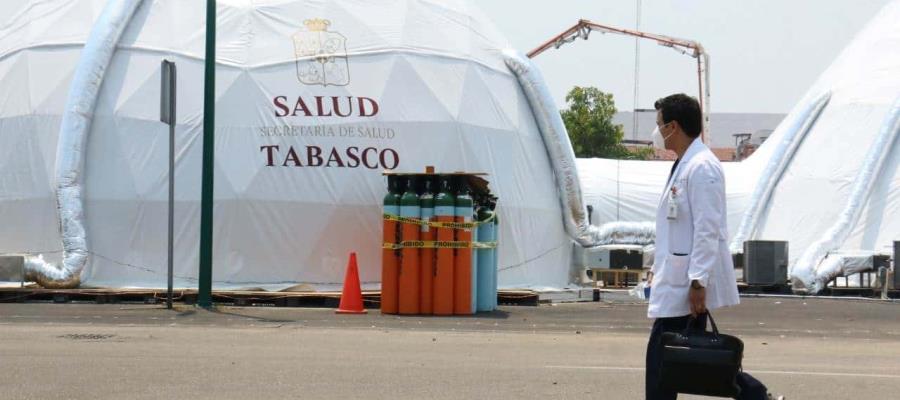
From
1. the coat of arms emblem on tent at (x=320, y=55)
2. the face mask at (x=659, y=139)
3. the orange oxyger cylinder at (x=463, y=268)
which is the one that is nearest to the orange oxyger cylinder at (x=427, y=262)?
the orange oxyger cylinder at (x=463, y=268)

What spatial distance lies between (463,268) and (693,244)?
11.0 m

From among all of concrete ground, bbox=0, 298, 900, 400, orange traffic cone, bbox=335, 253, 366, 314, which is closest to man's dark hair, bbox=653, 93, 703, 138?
concrete ground, bbox=0, 298, 900, 400

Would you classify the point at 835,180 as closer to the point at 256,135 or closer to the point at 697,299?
the point at 256,135

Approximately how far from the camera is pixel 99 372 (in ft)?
31.2

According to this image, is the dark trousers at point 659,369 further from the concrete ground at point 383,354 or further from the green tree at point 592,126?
the green tree at point 592,126

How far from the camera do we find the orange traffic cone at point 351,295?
17.0 meters

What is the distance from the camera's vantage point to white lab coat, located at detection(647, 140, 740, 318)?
639cm

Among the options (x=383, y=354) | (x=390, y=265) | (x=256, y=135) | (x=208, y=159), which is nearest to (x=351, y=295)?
(x=390, y=265)

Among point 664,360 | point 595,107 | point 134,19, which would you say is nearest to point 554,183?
point 134,19

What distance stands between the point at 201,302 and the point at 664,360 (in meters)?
11.9

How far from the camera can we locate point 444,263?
680 inches

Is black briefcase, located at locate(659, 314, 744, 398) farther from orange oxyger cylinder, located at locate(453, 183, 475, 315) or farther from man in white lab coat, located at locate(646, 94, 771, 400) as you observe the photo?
orange oxyger cylinder, located at locate(453, 183, 475, 315)

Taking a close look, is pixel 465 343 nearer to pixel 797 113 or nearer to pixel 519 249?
pixel 519 249

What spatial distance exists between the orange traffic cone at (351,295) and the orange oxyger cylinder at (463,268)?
3.97 ft
